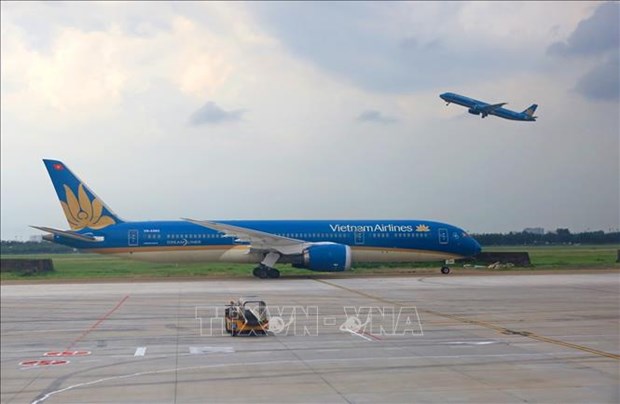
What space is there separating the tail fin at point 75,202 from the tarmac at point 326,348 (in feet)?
46.0

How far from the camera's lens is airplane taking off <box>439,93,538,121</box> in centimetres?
1215

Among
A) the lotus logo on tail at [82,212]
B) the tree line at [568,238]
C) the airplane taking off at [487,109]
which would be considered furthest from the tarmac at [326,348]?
the lotus logo on tail at [82,212]

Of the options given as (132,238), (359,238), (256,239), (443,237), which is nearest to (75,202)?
(132,238)

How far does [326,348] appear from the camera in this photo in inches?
586

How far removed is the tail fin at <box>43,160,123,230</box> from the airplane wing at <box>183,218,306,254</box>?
599cm

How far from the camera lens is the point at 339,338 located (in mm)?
16359

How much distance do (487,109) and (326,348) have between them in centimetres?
609

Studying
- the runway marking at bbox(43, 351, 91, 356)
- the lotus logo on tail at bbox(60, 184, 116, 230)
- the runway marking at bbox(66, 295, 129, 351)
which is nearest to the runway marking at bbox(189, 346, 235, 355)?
the runway marking at bbox(43, 351, 91, 356)

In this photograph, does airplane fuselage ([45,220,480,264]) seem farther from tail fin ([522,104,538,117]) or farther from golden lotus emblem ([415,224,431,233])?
tail fin ([522,104,538,117])

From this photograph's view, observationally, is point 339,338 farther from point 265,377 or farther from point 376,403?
point 376,403

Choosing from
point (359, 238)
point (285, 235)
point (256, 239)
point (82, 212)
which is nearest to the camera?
point (256, 239)

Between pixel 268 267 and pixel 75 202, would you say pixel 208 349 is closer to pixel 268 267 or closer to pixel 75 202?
pixel 268 267

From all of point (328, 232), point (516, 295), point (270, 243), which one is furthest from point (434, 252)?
point (516, 295)

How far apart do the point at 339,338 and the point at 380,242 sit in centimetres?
2656
